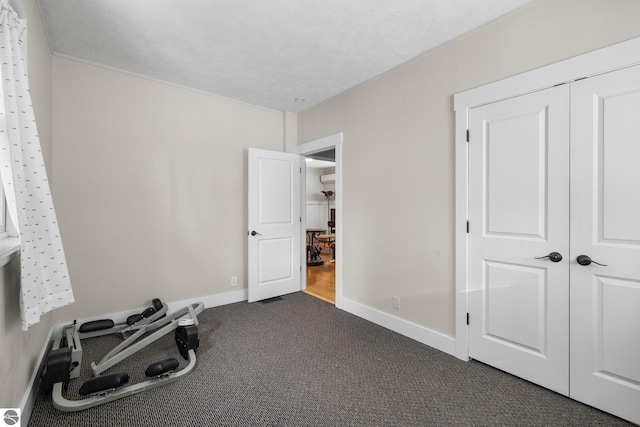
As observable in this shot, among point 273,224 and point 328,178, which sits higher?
point 328,178

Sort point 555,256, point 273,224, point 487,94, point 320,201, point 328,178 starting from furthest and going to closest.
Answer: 1. point 320,201
2. point 328,178
3. point 273,224
4. point 487,94
5. point 555,256

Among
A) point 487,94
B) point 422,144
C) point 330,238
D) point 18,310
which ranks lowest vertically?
point 330,238

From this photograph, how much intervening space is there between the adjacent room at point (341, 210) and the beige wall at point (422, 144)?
0.06ft

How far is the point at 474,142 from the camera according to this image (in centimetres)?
234

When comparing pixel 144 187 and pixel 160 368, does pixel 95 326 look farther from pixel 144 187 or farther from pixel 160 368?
pixel 144 187

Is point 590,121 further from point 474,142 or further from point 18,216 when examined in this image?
point 18,216

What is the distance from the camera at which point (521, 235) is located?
6.95 feet

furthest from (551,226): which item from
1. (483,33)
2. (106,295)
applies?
(106,295)

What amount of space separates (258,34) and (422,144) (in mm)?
1692

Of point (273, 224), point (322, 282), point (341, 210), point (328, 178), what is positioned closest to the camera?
point (341, 210)

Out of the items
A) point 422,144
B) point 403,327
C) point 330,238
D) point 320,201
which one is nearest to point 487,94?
point 422,144

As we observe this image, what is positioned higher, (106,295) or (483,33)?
(483,33)

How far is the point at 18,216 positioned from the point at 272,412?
5.51 ft

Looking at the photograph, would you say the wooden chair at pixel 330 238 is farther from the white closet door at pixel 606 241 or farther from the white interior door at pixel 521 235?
the white closet door at pixel 606 241
